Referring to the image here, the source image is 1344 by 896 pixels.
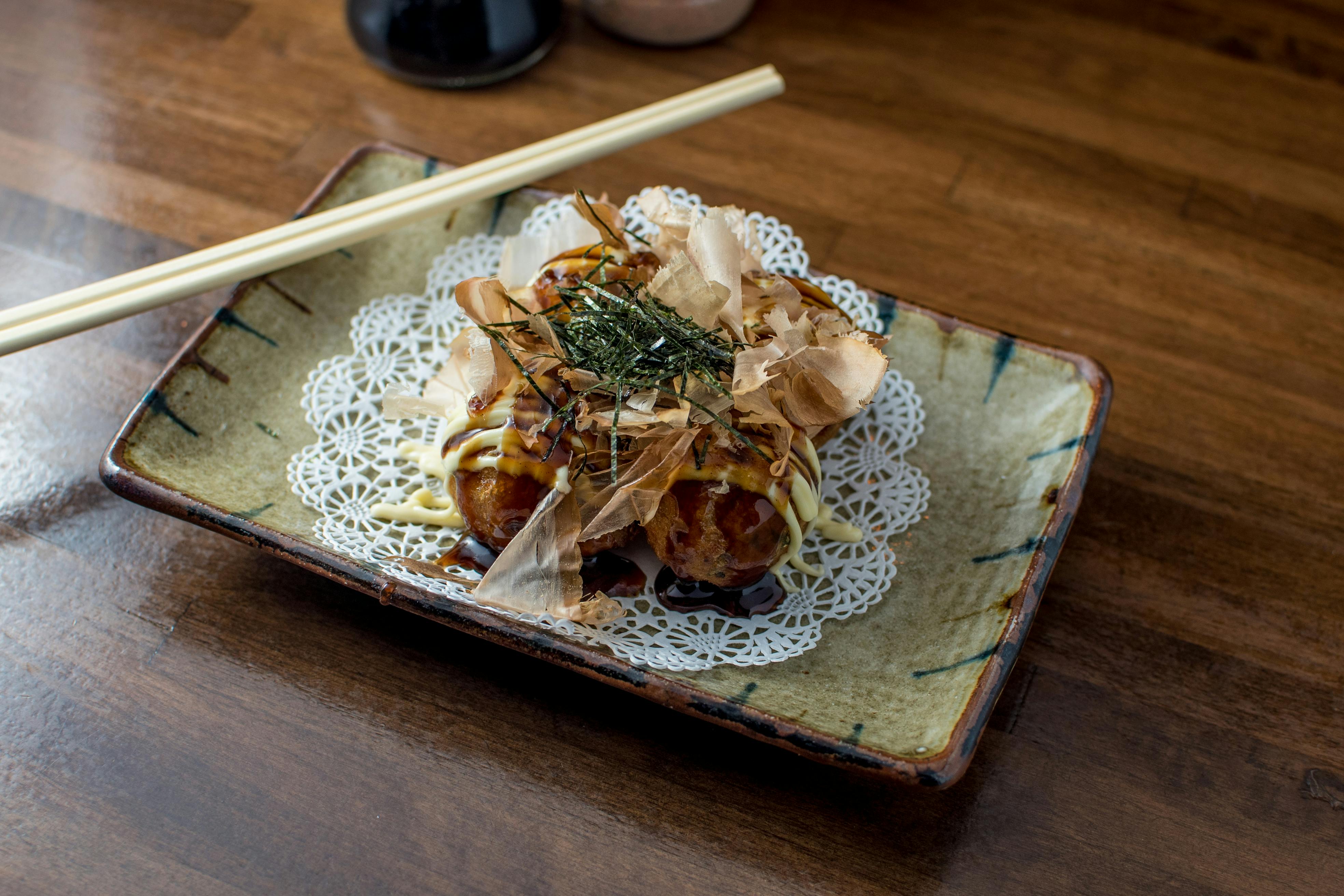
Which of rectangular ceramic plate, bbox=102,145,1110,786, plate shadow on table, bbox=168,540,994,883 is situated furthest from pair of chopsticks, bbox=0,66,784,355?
plate shadow on table, bbox=168,540,994,883

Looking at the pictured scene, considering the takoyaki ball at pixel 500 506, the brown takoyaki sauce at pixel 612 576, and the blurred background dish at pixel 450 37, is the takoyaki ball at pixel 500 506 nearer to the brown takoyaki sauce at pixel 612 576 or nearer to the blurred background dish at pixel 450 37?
the brown takoyaki sauce at pixel 612 576

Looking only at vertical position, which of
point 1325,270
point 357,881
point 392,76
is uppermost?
point 392,76

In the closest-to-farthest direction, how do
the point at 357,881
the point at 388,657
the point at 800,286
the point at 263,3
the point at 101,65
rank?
the point at 357,881, the point at 388,657, the point at 800,286, the point at 101,65, the point at 263,3

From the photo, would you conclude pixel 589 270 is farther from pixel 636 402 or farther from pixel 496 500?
pixel 496 500

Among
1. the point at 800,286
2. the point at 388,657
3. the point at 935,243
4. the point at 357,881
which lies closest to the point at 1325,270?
the point at 935,243

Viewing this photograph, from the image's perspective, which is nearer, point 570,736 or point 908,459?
point 570,736

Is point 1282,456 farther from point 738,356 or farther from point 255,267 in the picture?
point 255,267

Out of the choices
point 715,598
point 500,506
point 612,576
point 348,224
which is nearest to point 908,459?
point 715,598
